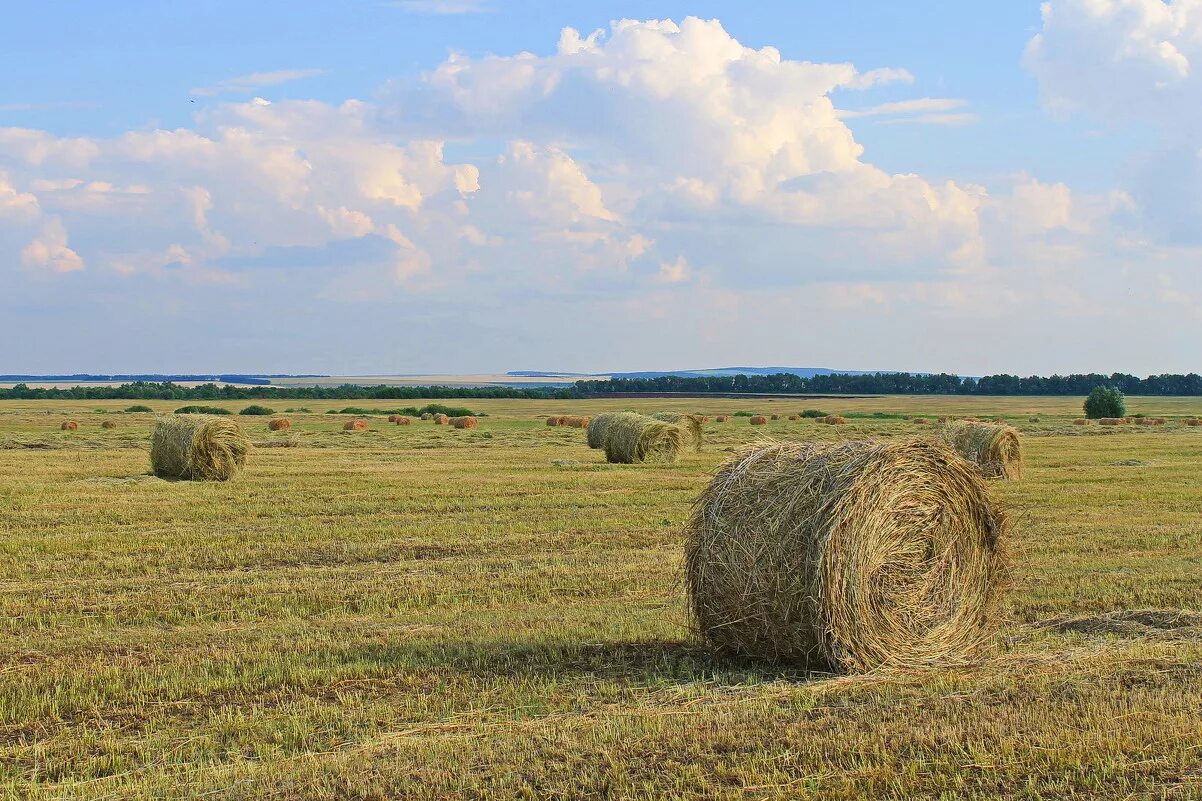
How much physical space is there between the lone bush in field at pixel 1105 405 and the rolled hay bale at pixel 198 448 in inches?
2104

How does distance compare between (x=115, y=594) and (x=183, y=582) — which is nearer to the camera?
(x=115, y=594)

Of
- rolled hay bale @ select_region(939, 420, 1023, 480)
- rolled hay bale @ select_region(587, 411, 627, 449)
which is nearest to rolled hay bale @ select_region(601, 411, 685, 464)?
rolled hay bale @ select_region(587, 411, 627, 449)

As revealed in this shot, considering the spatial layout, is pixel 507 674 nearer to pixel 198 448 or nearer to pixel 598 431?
pixel 198 448

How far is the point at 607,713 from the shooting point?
7668mm

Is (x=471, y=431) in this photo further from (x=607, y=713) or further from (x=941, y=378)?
(x=941, y=378)

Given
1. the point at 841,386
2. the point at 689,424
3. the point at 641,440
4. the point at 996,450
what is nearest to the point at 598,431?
the point at 689,424

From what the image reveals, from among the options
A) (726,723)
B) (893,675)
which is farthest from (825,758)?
(893,675)

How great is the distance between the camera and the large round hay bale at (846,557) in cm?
892

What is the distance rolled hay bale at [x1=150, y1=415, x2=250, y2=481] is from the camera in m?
25.2

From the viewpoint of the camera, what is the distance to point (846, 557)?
8984 mm

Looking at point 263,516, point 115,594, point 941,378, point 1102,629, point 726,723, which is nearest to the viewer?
point 726,723

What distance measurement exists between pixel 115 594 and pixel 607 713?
695 centimetres

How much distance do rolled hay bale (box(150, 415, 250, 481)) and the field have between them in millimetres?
5679

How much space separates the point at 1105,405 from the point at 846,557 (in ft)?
207
